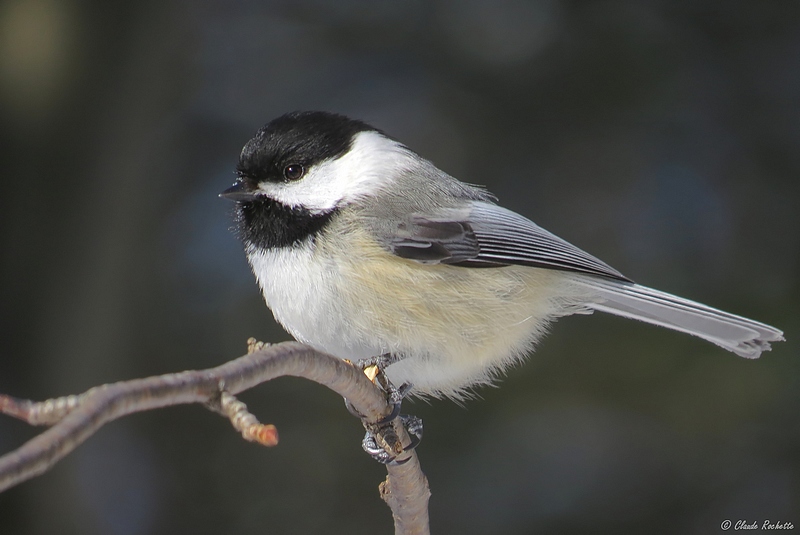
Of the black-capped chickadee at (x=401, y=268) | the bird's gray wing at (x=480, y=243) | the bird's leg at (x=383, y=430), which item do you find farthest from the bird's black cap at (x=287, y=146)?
the bird's leg at (x=383, y=430)

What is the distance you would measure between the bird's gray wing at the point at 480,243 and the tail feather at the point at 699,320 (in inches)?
2.4

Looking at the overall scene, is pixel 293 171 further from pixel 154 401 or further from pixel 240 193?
pixel 154 401

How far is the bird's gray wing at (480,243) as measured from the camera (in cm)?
162

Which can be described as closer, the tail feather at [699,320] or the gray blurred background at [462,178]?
the tail feather at [699,320]

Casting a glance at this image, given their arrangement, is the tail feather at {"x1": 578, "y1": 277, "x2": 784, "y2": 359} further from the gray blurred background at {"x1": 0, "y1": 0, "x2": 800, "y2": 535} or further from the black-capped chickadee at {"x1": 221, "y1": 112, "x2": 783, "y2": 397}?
the gray blurred background at {"x1": 0, "y1": 0, "x2": 800, "y2": 535}

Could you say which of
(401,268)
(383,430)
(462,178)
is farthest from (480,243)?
(462,178)

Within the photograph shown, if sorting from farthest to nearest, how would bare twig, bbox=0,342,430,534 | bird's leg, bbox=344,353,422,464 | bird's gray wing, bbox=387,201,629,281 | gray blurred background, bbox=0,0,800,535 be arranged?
gray blurred background, bbox=0,0,800,535, bird's gray wing, bbox=387,201,629,281, bird's leg, bbox=344,353,422,464, bare twig, bbox=0,342,430,534

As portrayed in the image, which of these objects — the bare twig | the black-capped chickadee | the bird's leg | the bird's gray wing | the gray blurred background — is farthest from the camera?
the gray blurred background

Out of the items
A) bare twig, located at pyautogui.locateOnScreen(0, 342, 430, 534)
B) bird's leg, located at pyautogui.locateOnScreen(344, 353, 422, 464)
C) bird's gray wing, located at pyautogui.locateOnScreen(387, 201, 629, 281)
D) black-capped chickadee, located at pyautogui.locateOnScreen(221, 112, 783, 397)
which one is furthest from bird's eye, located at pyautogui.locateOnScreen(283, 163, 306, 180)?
bare twig, located at pyautogui.locateOnScreen(0, 342, 430, 534)

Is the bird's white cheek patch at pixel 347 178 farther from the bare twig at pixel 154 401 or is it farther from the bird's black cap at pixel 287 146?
the bare twig at pixel 154 401

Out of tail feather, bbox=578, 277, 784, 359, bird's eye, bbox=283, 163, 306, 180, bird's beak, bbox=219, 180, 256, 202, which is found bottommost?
tail feather, bbox=578, 277, 784, 359

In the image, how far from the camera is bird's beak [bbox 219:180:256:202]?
1558 millimetres

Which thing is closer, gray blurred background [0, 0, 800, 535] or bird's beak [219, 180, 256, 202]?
bird's beak [219, 180, 256, 202]

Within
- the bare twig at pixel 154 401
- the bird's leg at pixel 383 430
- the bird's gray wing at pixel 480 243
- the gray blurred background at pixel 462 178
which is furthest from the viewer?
the gray blurred background at pixel 462 178
